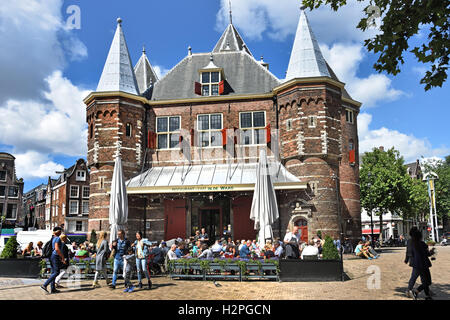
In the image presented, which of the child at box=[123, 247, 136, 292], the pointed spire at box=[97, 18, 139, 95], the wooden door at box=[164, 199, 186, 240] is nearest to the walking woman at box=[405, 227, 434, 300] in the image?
the child at box=[123, 247, 136, 292]

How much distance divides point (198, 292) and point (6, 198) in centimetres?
4852

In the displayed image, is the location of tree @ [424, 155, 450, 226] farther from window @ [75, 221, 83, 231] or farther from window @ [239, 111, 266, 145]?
window @ [75, 221, 83, 231]

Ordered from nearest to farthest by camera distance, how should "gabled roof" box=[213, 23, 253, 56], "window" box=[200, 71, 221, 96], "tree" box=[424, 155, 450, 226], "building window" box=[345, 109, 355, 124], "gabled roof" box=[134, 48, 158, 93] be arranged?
"window" box=[200, 71, 221, 96], "building window" box=[345, 109, 355, 124], "gabled roof" box=[213, 23, 253, 56], "gabled roof" box=[134, 48, 158, 93], "tree" box=[424, 155, 450, 226]

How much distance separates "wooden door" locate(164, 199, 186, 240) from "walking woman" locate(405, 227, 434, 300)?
1618 centimetres

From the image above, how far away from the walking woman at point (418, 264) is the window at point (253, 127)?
1547cm

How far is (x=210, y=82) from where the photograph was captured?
82.5 ft

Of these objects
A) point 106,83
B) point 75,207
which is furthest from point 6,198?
point 106,83

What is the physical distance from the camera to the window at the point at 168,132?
24.7 metres

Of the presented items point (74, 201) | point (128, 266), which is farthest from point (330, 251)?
point (74, 201)

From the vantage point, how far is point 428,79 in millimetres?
7926

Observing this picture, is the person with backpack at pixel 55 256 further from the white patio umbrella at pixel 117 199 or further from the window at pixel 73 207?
the window at pixel 73 207

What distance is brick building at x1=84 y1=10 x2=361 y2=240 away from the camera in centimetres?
2181

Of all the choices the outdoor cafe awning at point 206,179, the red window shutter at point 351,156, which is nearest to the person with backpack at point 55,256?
the outdoor cafe awning at point 206,179
